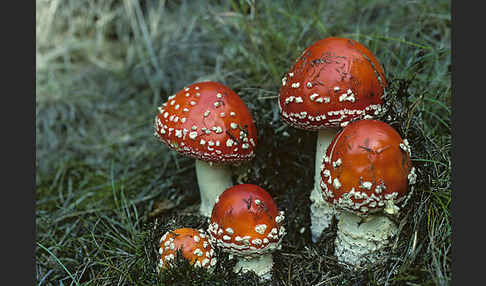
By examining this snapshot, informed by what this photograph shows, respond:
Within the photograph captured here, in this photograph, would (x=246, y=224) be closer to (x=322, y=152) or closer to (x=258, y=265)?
(x=258, y=265)

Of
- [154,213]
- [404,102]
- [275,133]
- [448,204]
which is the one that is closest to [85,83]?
[154,213]

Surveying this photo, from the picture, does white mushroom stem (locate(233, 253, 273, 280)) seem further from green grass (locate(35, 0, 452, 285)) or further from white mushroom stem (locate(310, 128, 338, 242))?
white mushroom stem (locate(310, 128, 338, 242))

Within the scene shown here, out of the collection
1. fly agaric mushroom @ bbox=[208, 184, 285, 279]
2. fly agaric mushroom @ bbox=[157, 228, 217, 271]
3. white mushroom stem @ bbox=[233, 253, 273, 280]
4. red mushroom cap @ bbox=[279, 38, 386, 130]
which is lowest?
white mushroom stem @ bbox=[233, 253, 273, 280]

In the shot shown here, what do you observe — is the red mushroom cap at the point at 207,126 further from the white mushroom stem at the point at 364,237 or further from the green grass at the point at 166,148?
the white mushroom stem at the point at 364,237

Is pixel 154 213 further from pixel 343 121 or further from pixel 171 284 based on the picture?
pixel 343 121

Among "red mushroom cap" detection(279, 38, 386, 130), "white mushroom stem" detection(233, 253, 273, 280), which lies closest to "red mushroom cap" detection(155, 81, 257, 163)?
"red mushroom cap" detection(279, 38, 386, 130)

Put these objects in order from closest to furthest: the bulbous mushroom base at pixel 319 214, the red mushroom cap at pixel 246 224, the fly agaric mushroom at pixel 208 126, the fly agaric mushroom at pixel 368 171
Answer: the fly agaric mushroom at pixel 368 171 < the red mushroom cap at pixel 246 224 < the fly agaric mushroom at pixel 208 126 < the bulbous mushroom base at pixel 319 214

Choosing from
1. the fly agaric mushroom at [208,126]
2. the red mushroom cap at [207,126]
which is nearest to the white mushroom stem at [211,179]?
the fly agaric mushroom at [208,126]
